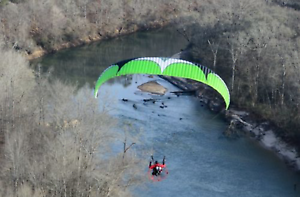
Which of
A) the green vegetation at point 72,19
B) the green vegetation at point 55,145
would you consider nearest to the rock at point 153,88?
the green vegetation at point 55,145

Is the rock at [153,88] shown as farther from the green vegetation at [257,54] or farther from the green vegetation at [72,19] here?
the green vegetation at [72,19]

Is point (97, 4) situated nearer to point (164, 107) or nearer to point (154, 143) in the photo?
point (164, 107)

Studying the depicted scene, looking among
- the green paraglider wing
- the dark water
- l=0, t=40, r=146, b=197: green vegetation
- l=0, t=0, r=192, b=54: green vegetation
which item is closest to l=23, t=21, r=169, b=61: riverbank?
l=0, t=0, r=192, b=54: green vegetation

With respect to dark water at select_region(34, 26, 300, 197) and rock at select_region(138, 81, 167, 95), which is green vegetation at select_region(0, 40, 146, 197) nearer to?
dark water at select_region(34, 26, 300, 197)

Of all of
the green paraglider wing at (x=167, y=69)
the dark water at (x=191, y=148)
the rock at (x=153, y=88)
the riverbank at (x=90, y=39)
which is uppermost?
the riverbank at (x=90, y=39)

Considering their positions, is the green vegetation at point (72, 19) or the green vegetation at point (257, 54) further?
the green vegetation at point (72, 19)

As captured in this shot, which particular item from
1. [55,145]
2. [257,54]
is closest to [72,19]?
[257,54]

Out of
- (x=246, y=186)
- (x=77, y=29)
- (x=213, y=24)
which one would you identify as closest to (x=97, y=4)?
(x=77, y=29)
